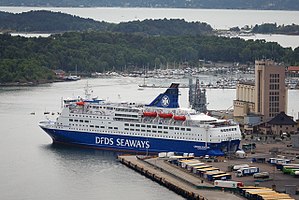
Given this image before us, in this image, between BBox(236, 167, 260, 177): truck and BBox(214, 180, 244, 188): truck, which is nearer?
BBox(214, 180, 244, 188): truck

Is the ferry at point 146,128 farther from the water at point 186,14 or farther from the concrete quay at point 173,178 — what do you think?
the water at point 186,14

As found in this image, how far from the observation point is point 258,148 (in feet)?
107

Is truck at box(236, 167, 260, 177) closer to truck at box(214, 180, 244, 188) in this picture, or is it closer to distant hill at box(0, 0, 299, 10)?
truck at box(214, 180, 244, 188)

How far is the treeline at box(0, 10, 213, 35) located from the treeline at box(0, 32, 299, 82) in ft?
52.6

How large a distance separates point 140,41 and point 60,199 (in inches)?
1757

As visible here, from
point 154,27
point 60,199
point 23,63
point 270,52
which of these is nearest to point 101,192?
point 60,199

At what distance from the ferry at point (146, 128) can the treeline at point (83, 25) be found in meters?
53.3

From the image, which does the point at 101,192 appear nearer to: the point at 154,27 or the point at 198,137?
the point at 198,137

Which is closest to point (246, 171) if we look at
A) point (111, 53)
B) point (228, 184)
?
point (228, 184)

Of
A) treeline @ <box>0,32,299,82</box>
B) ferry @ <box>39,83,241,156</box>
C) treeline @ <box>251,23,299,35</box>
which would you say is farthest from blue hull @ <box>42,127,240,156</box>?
treeline @ <box>251,23,299,35</box>

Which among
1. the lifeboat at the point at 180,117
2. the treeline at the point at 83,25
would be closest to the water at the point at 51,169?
the lifeboat at the point at 180,117

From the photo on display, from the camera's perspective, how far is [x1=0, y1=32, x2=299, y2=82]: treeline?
61375 millimetres

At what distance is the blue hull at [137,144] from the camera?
104 ft

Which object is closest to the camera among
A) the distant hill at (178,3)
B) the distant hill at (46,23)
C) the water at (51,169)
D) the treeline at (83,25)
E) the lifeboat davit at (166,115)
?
the water at (51,169)
